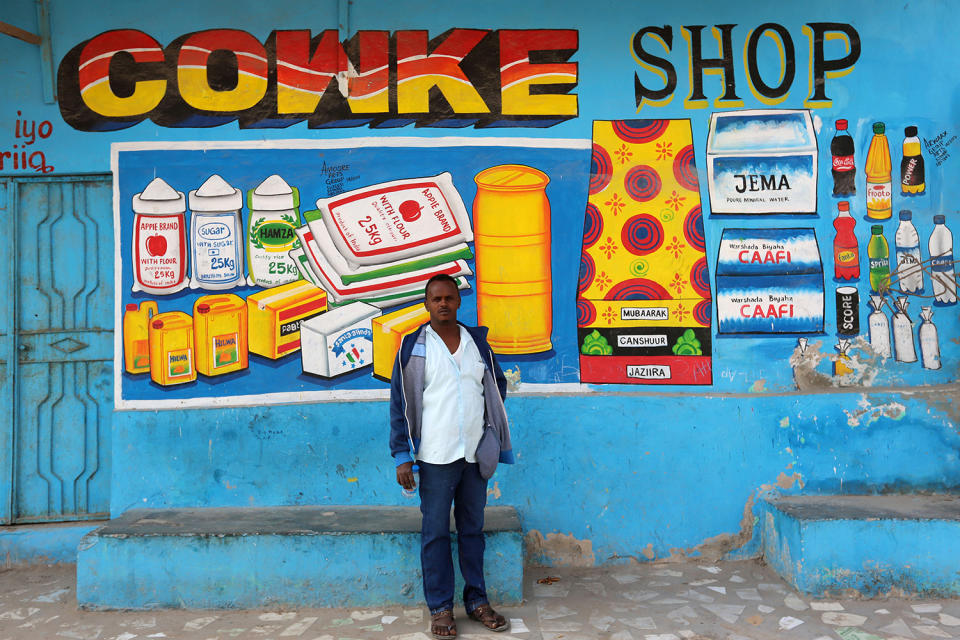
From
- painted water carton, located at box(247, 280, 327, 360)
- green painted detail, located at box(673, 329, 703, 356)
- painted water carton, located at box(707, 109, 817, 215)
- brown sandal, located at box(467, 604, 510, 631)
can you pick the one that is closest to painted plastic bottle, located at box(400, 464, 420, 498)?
brown sandal, located at box(467, 604, 510, 631)

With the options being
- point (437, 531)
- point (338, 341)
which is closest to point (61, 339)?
point (338, 341)

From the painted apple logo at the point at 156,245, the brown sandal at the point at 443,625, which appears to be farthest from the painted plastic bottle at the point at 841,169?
the painted apple logo at the point at 156,245

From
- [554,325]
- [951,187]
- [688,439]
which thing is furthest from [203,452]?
[951,187]

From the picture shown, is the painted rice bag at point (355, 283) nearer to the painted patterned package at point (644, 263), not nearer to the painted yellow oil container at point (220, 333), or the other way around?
the painted yellow oil container at point (220, 333)

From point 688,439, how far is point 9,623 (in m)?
3.78

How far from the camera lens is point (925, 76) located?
4.68 m

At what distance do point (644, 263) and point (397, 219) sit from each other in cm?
155

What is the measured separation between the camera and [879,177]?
15.3 ft

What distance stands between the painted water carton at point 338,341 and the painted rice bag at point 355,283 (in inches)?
3.3

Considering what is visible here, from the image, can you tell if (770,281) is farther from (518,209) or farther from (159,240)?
(159,240)

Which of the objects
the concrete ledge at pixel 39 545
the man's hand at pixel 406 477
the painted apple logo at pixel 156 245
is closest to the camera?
the man's hand at pixel 406 477

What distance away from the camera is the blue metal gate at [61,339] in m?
4.62

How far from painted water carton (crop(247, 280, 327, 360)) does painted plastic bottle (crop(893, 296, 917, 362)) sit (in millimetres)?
3541

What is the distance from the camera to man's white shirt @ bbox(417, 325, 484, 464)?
3514 millimetres
